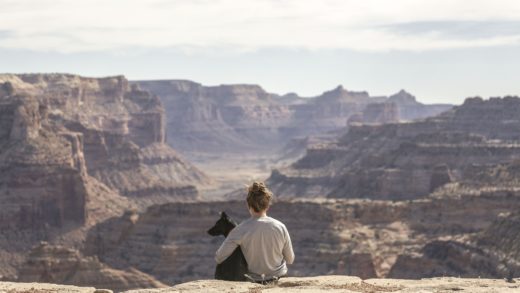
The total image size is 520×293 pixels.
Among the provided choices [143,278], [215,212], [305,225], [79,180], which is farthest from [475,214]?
[79,180]

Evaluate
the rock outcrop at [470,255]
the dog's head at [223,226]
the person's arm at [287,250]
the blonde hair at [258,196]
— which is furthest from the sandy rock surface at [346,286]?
the rock outcrop at [470,255]

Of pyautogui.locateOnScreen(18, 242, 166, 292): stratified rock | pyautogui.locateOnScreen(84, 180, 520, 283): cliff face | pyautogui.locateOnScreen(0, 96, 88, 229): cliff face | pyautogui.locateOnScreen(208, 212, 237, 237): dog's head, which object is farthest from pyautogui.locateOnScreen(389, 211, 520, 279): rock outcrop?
pyautogui.locateOnScreen(0, 96, 88, 229): cliff face

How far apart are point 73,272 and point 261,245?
7051 cm

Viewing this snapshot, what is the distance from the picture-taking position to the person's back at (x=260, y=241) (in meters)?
24.4

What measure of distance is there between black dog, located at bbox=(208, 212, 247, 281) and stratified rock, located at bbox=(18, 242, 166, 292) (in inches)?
2547

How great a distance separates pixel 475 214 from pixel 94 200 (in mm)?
74208

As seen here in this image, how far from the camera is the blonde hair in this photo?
951 inches

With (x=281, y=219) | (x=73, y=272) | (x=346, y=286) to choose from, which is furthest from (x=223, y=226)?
(x=281, y=219)

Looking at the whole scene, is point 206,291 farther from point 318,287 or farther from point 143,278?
point 143,278

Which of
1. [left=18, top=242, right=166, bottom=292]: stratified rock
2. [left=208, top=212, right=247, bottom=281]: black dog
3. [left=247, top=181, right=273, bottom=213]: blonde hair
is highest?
[left=247, top=181, right=273, bottom=213]: blonde hair

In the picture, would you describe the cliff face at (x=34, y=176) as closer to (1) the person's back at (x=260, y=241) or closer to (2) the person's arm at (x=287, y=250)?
(1) the person's back at (x=260, y=241)

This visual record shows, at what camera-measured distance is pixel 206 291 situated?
24547mm

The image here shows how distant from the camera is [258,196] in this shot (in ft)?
79.5

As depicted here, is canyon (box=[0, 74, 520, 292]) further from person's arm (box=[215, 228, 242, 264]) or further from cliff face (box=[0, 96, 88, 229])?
person's arm (box=[215, 228, 242, 264])
